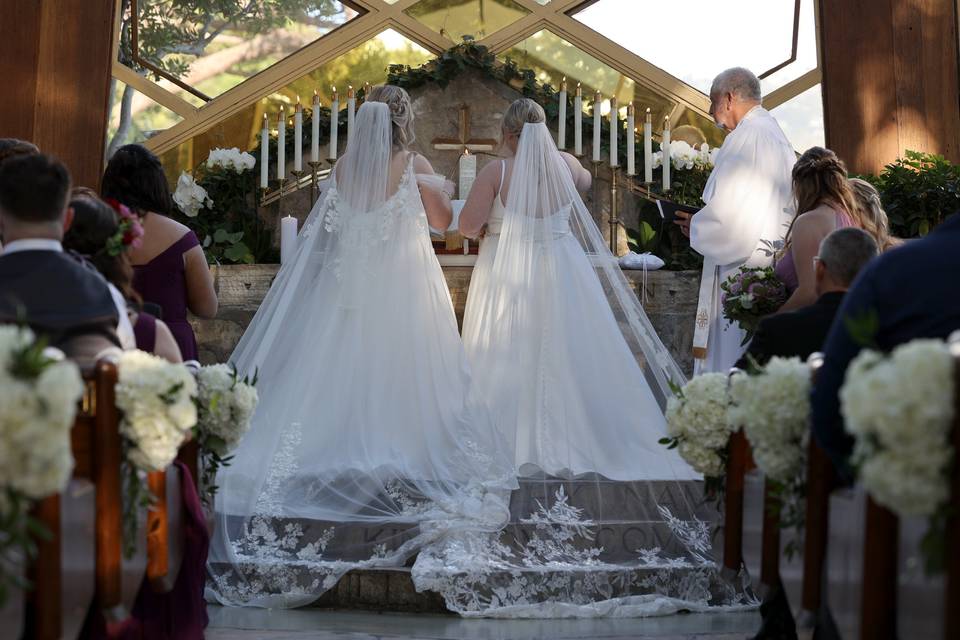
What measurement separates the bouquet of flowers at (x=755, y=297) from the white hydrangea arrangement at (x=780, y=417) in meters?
2.19

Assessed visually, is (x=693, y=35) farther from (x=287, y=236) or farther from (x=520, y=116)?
(x=287, y=236)

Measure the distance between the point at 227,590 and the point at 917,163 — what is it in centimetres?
479

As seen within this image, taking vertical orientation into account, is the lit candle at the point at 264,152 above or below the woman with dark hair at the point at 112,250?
above

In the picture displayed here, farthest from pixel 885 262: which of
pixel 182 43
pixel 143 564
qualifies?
pixel 182 43

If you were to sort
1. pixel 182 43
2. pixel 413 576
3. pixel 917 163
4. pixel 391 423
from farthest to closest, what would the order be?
1. pixel 182 43
2. pixel 917 163
3. pixel 391 423
4. pixel 413 576

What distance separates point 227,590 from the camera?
5.16 m

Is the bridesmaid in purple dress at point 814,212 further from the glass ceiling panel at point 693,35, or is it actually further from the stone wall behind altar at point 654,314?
the glass ceiling panel at point 693,35

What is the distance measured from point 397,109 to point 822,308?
9.41ft

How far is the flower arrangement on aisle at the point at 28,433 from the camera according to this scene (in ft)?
8.58

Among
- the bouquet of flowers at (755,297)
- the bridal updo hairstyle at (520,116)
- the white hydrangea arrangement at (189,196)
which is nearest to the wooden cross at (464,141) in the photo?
the white hydrangea arrangement at (189,196)

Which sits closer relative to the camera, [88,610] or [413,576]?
[88,610]

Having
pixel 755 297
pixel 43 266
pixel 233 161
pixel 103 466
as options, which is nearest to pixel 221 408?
pixel 103 466

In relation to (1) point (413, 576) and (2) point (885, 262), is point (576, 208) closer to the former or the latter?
(1) point (413, 576)

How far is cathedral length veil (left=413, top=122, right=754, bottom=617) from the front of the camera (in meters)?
5.16
